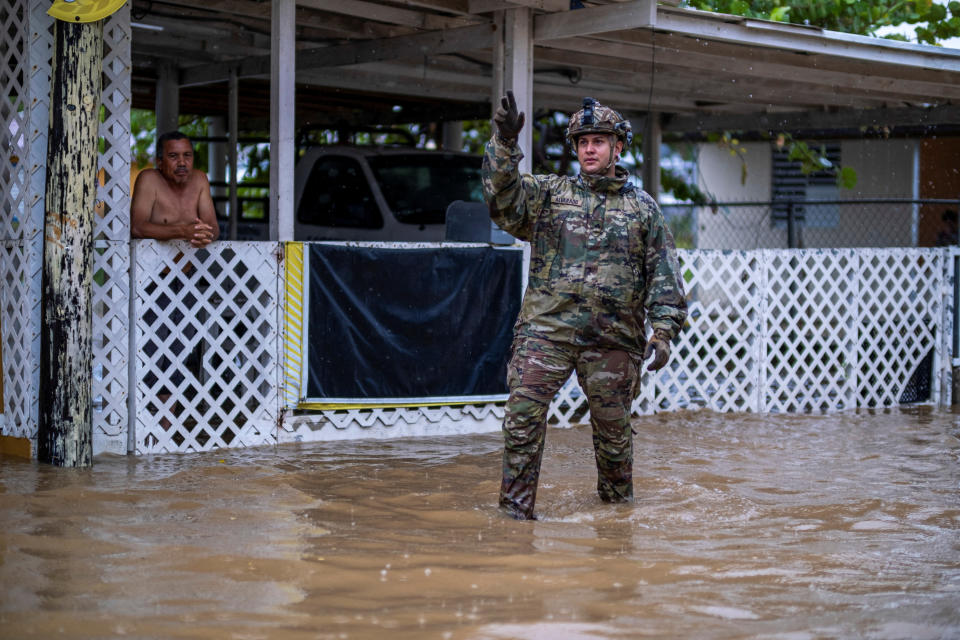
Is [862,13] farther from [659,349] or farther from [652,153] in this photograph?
[659,349]

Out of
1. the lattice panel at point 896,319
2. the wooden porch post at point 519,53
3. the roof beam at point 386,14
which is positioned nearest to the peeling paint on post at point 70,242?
the roof beam at point 386,14

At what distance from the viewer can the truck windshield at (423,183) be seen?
10.6 metres

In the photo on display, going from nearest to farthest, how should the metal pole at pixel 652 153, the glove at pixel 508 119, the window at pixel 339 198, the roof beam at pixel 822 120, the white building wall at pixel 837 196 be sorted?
1. the glove at pixel 508 119
2. the window at pixel 339 198
3. the roof beam at pixel 822 120
4. the metal pole at pixel 652 153
5. the white building wall at pixel 837 196

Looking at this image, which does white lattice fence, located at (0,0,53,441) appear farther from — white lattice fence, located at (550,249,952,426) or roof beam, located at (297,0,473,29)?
white lattice fence, located at (550,249,952,426)

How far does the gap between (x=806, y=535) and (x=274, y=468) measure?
122 inches

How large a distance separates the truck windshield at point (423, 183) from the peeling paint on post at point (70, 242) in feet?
13.7

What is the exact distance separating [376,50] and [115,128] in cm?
312

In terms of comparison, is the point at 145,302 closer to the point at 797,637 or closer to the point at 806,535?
the point at 806,535

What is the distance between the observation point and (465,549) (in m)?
4.71

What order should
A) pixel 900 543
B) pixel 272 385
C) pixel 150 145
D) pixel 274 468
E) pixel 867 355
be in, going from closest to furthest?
pixel 900 543 < pixel 274 468 < pixel 272 385 < pixel 867 355 < pixel 150 145

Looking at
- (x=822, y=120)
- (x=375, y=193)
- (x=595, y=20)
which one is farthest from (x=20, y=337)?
(x=822, y=120)

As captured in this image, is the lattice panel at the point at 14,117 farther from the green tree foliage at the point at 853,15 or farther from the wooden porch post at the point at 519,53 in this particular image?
the green tree foliage at the point at 853,15

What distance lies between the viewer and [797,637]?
12.1 feet

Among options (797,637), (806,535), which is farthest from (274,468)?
(797,637)
